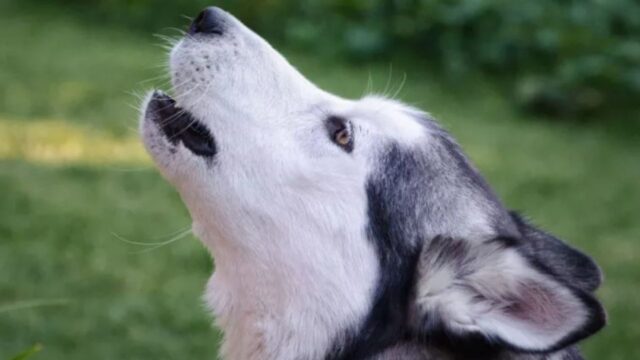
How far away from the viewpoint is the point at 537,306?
302cm

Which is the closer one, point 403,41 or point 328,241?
point 328,241

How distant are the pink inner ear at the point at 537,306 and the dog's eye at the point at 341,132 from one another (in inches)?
26.0

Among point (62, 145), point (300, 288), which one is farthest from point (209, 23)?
point (62, 145)

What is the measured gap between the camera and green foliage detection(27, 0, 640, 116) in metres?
8.72

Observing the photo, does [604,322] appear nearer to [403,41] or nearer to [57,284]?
[57,284]

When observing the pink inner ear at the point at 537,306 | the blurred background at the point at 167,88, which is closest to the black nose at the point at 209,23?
the blurred background at the point at 167,88

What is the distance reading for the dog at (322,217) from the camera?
3225 millimetres

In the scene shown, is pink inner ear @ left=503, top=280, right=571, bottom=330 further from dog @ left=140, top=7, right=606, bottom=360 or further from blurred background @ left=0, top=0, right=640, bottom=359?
blurred background @ left=0, top=0, right=640, bottom=359

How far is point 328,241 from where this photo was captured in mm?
3322

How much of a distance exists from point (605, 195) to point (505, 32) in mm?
2164

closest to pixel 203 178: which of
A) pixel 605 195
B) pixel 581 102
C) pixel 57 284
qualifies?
pixel 57 284

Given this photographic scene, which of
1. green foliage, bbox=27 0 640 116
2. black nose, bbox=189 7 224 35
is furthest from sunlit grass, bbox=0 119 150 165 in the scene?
black nose, bbox=189 7 224 35

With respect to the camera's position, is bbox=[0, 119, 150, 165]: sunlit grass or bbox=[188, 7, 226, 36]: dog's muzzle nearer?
bbox=[188, 7, 226, 36]: dog's muzzle

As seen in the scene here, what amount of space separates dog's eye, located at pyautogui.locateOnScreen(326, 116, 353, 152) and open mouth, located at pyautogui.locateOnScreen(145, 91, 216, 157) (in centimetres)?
34
